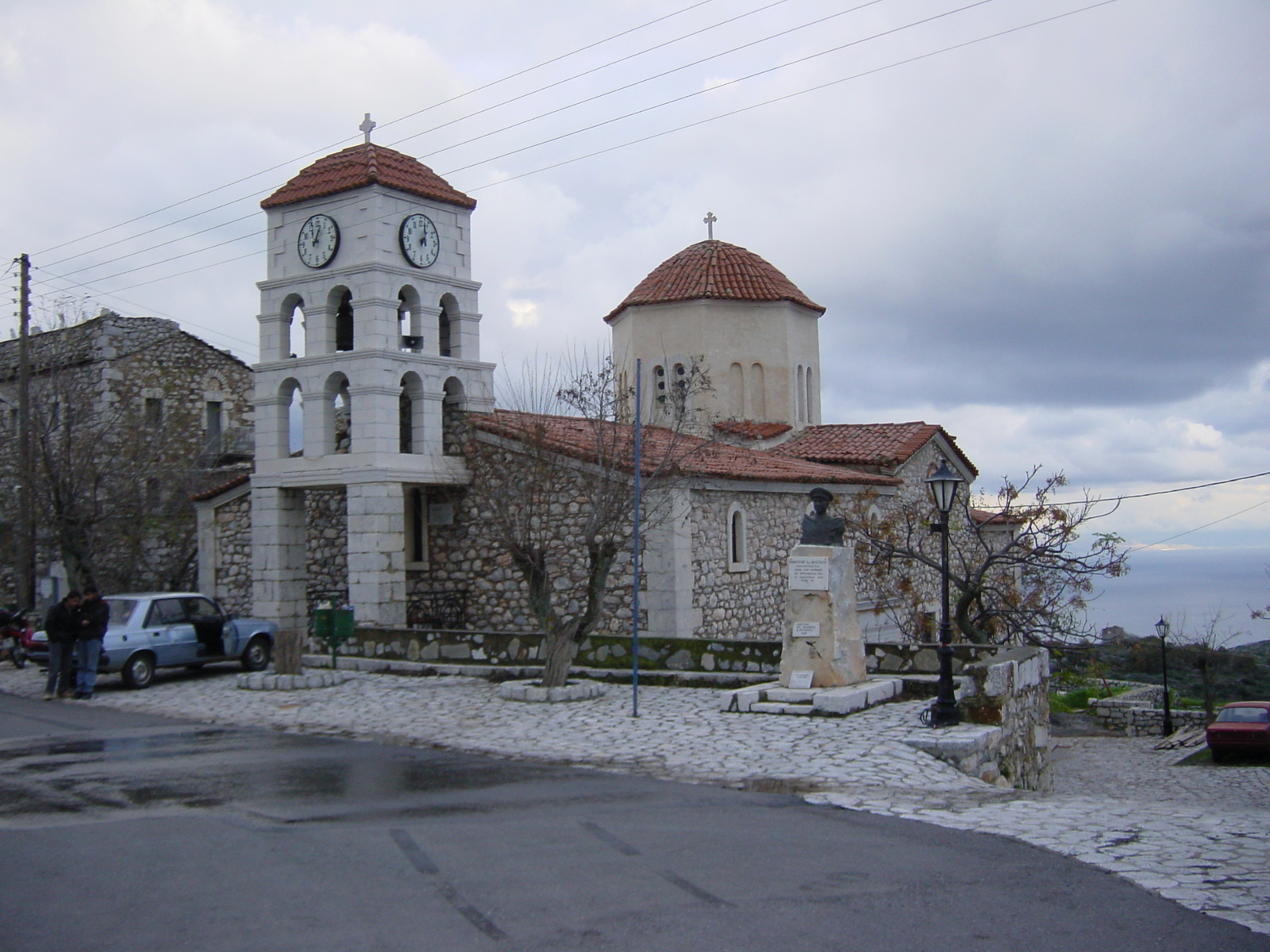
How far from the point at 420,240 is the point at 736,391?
11301 millimetres

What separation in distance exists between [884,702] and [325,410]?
12.1m

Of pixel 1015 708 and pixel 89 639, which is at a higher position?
pixel 89 639

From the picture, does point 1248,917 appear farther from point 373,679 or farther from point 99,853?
point 373,679

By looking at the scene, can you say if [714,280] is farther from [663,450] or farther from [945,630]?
[945,630]

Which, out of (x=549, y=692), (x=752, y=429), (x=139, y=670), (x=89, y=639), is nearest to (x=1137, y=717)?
(x=752, y=429)

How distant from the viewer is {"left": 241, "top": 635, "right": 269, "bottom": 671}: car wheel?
18.7 m

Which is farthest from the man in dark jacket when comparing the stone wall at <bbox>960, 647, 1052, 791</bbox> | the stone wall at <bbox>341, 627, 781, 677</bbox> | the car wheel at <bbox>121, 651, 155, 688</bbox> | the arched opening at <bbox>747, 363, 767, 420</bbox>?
the arched opening at <bbox>747, 363, 767, 420</bbox>

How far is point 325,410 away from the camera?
2059cm

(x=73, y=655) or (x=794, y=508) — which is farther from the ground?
(x=794, y=508)

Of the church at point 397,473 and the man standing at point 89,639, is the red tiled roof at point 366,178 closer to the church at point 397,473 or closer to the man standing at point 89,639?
the church at point 397,473

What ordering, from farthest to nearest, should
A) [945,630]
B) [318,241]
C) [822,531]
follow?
1. [318,241]
2. [822,531]
3. [945,630]

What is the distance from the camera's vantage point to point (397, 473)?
19.8 meters

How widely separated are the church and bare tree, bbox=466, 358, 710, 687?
1.20 ft

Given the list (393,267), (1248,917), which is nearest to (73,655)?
(393,267)
